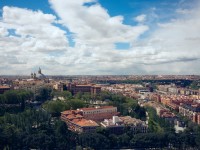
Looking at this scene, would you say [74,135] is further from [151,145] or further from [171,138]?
[171,138]

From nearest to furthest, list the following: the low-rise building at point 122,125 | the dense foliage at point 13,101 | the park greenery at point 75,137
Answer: the park greenery at point 75,137 → the low-rise building at point 122,125 → the dense foliage at point 13,101

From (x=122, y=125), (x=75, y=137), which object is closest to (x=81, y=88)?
(x=122, y=125)

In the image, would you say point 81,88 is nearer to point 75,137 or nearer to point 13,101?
point 13,101

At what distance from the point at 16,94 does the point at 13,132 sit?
623 inches

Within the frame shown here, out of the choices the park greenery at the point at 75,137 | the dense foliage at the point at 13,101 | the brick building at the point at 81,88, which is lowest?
the park greenery at the point at 75,137

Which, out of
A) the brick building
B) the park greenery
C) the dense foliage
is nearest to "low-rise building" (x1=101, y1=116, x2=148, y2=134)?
the park greenery

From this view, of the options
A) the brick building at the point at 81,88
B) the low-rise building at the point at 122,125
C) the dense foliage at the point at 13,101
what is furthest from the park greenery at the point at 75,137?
the brick building at the point at 81,88

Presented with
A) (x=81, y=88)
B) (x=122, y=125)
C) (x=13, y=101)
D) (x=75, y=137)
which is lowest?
(x=75, y=137)

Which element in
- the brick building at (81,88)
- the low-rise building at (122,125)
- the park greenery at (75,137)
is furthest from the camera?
the brick building at (81,88)

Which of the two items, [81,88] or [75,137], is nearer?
[75,137]

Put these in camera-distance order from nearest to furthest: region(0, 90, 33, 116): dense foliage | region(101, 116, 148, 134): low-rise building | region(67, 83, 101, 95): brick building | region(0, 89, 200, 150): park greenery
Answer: region(0, 89, 200, 150): park greenery, region(101, 116, 148, 134): low-rise building, region(0, 90, 33, 116): dense foliage, region(67, 83, 101, 95): brick building

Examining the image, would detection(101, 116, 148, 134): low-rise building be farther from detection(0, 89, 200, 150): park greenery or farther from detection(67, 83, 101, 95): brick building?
detection(67, 83, 101, 95): brick building

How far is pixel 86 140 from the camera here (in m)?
21.7

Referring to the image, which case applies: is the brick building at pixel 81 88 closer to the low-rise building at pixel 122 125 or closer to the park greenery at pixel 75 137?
the park greenery at pixel 75 137
